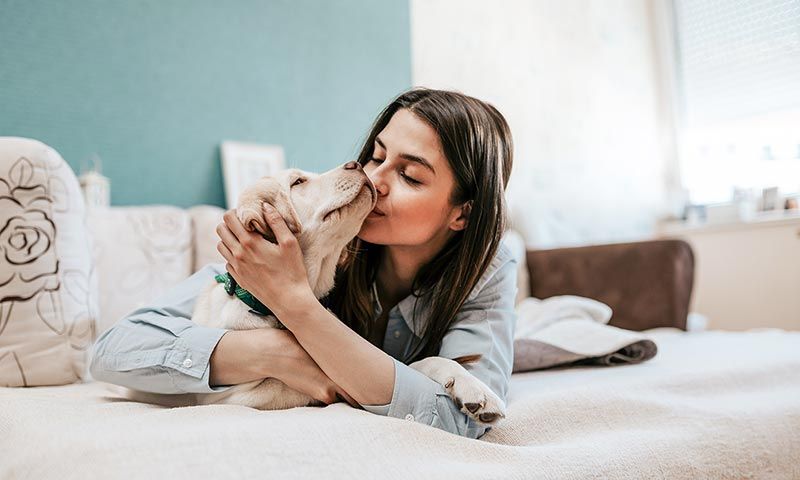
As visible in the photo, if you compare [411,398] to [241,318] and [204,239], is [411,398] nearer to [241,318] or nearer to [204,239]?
[241,318]

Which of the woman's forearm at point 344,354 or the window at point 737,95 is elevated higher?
the window at point 737,95

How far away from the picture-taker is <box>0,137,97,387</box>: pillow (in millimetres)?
1409

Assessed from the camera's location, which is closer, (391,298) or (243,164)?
(391,298)

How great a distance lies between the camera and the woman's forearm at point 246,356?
1.03 m

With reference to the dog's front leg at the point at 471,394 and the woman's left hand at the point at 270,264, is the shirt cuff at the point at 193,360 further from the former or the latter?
the dog's front leg at the point at 471,394

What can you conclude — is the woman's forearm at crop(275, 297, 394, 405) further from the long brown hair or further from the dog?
the long brown hair

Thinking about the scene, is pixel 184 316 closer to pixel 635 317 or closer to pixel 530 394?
pixel 530 394

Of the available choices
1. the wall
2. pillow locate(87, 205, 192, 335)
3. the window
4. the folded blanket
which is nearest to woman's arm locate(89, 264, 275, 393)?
pillow locate(87, 205, 192, 335)

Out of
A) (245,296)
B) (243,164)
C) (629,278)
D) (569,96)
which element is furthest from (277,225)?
(569,96)

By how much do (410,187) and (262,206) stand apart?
0.29m

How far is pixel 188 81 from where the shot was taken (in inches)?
96.2

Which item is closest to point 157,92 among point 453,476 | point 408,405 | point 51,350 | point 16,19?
point 16,19

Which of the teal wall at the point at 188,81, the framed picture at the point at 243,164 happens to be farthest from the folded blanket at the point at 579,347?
the framed picture at the point at 243,164

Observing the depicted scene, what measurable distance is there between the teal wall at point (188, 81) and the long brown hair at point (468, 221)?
1206 millimetres
